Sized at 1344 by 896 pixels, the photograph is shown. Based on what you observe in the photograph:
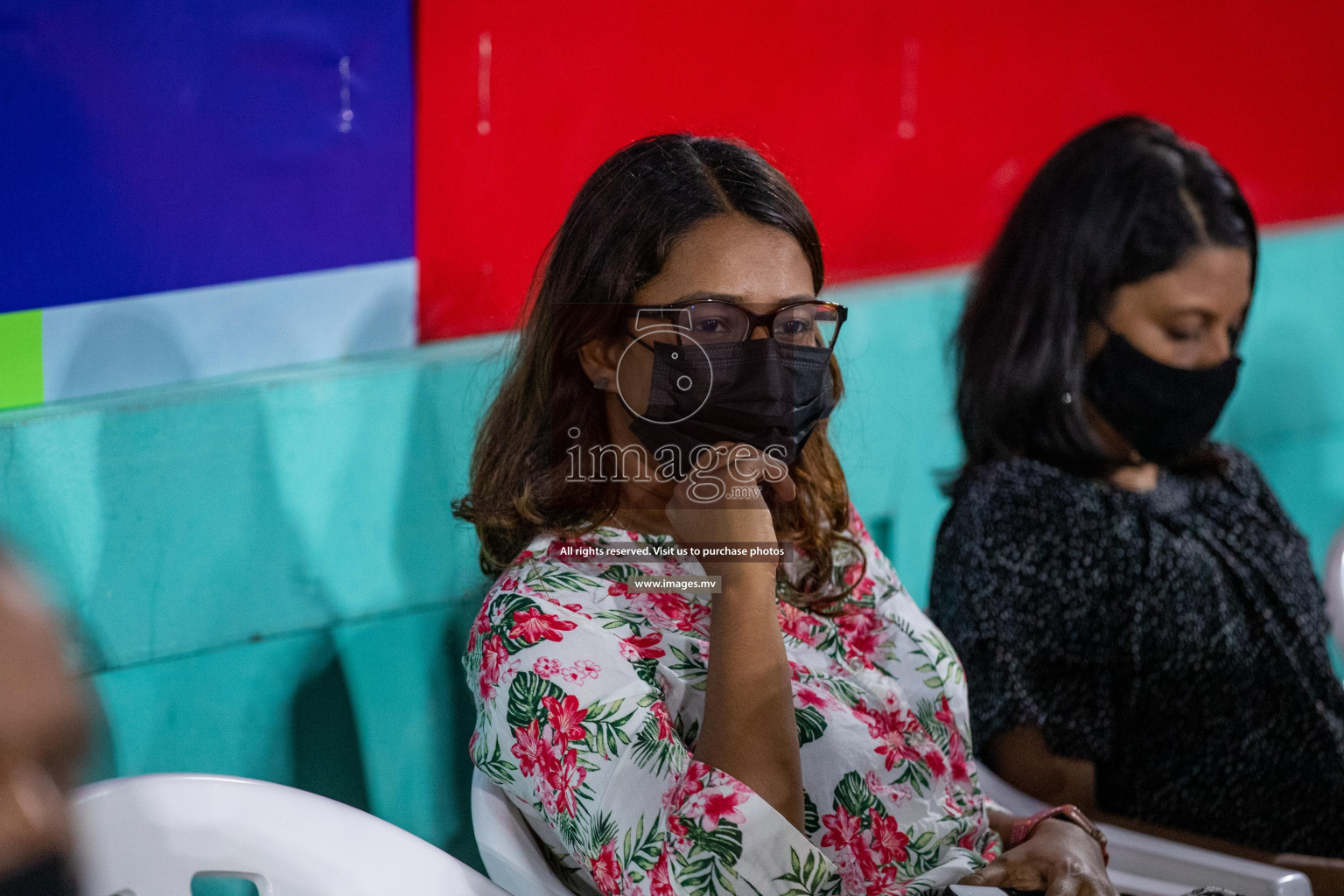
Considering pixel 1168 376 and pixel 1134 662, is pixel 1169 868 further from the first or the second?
pixel 1168 376

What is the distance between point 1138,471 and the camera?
1.86 metres

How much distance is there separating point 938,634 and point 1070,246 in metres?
0.65

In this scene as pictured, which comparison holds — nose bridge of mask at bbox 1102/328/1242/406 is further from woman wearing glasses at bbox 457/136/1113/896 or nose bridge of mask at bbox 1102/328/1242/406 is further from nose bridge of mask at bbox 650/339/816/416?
nose bridge of mask at bbox 650/339/816/416

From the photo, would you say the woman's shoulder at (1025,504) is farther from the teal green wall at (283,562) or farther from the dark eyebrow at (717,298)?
the dark eyebrow at (717,298)

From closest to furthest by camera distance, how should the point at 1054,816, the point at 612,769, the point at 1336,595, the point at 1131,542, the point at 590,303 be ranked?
the point at 612,769
the point at 590,303
the point at 1054,816
the point at 1131,542
the point at 1336,595

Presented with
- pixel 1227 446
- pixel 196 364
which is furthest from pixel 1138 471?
pixel 196 364

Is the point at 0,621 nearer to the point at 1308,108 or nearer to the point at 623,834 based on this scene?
the point at 623,834

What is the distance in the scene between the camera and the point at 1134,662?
1666 millimetres

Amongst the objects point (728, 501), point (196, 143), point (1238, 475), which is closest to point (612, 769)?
point (728, 501)

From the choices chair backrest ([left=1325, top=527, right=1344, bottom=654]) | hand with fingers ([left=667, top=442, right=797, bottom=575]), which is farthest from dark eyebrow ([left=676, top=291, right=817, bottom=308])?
chair backrest ([left=1325, top=527, right=1344, bottom=654])

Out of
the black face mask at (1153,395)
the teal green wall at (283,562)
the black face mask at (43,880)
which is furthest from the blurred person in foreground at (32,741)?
the black face mask at (1153,395)

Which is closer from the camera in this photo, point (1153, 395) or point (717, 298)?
point (717, 298)

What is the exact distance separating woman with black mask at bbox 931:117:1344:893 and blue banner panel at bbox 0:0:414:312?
0.87m

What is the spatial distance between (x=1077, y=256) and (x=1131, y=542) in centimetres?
41
